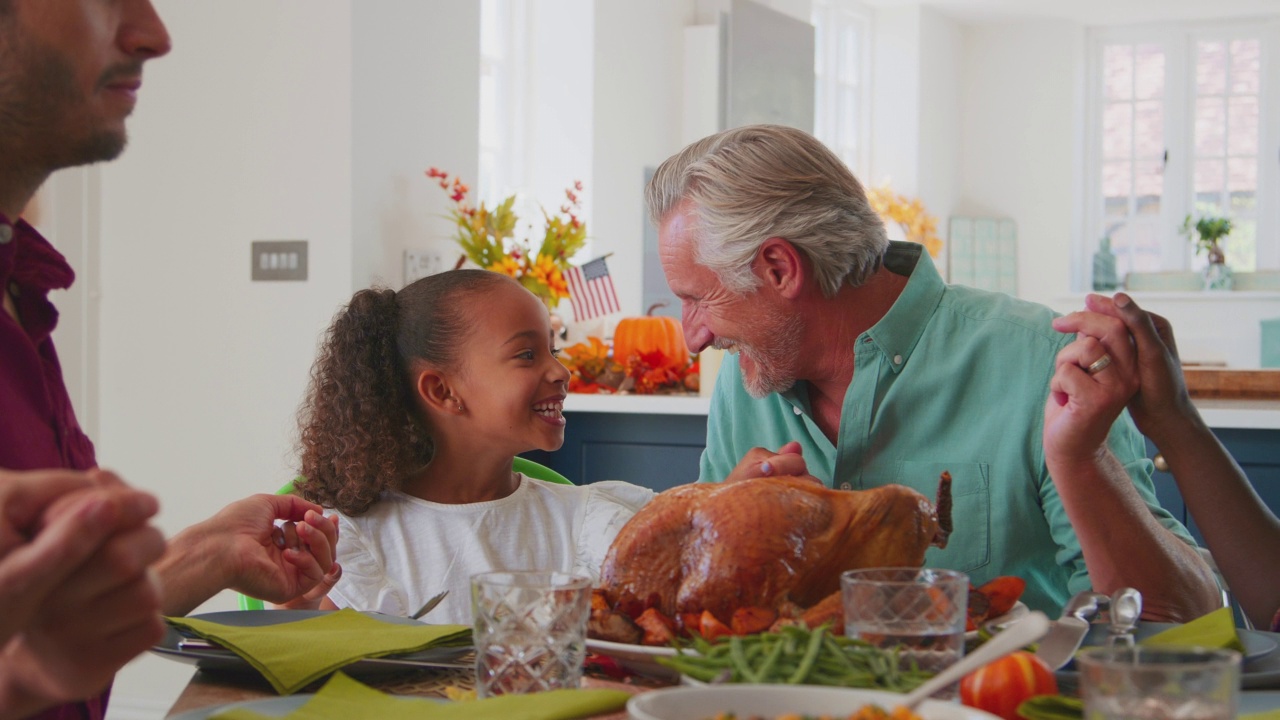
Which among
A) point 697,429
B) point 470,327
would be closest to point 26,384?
point 470,327

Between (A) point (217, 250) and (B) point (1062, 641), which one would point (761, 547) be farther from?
(A) point (217, 250)

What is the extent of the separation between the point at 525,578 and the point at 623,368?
249 centimetres

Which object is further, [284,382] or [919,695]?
[284,382]

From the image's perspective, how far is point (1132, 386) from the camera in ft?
4.13

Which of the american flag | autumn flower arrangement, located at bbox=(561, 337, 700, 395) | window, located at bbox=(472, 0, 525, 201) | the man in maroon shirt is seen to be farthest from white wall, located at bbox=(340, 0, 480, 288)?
the man in maroon shirt

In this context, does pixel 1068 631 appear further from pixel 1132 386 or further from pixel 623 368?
pixel 623 368

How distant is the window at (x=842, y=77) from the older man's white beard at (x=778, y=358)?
725 cm

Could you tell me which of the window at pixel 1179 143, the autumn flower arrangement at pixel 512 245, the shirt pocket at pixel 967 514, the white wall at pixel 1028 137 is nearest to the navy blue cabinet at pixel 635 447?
the autumn flower arrangement at pixel 512 245

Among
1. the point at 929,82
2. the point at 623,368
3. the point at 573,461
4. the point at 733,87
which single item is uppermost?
the point at 929,82

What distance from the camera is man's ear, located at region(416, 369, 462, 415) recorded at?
1934 mm

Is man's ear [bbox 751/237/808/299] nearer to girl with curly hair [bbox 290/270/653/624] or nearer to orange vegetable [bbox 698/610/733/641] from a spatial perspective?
girl with curly hair [bbox 290/270/653/624]

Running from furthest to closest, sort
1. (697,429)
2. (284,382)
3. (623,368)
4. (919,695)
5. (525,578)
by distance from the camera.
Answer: (284,382) → (623,368) → (697,429) → (525,578) → (919,695)

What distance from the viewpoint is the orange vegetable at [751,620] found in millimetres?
913

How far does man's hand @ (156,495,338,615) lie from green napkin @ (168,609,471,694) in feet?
0.31
